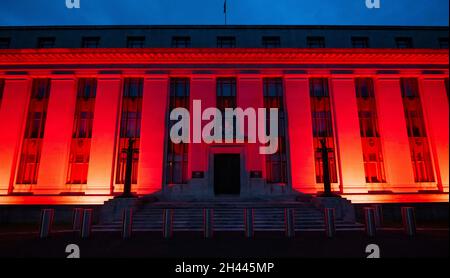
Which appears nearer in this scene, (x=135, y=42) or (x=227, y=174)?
(x=227, y=174)

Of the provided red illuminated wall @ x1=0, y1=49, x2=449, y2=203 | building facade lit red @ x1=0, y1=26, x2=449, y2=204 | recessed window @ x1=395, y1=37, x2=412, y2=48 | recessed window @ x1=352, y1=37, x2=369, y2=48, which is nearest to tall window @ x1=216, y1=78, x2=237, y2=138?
building facade lit red @ x1=0, y1=26, x2=449, y2=204

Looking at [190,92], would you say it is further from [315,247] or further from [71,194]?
[315,247]

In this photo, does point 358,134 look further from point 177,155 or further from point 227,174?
point 177,155

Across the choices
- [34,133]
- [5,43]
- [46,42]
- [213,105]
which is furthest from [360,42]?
[5,43]

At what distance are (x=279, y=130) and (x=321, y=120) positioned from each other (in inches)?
150

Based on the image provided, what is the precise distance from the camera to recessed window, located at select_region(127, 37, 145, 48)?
2164 centimetres

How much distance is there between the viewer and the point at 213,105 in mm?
19703

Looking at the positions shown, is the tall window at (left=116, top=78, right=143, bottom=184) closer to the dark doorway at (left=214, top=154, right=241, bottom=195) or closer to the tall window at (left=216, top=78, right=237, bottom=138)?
the dark doorway at (left=214, top=154, right=241, bottom=195)

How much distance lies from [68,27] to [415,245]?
28259 millimetres

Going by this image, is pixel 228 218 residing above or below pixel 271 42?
below

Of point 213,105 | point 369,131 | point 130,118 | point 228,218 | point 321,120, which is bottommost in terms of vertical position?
point 228,218

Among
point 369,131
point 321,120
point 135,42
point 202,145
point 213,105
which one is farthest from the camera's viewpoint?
point 135,42

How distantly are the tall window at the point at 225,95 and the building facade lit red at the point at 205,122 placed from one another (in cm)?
9
